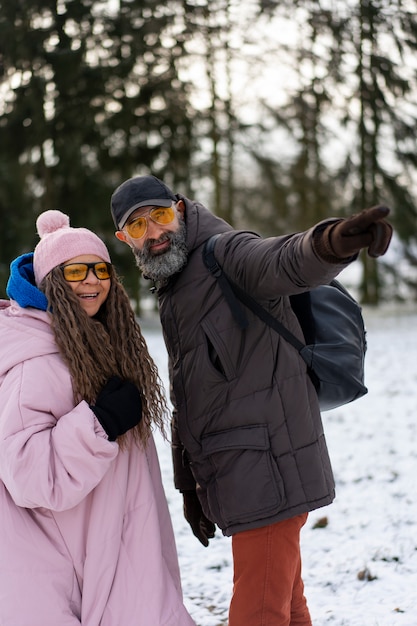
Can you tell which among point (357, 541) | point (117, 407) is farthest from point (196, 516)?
point (357, 541)

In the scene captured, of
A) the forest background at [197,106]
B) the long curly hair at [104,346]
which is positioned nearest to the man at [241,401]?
the long curly hair at [104,346]

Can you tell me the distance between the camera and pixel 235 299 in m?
2.46

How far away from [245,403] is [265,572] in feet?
2.00

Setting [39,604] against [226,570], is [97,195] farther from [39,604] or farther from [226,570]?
[39,604]

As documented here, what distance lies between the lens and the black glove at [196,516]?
3.07 m

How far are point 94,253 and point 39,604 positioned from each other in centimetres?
121

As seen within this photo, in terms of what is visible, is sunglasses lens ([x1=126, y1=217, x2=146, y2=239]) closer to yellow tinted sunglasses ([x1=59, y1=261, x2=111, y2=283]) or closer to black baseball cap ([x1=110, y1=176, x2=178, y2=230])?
black baseball cap ([x1=110, y1=176, x2=178, y2=230])

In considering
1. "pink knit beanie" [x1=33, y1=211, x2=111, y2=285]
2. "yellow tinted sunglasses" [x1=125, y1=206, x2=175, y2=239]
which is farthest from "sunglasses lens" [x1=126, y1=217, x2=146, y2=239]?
"pink knit beanie" [x1=33, y1=211, x2=111, y2=285]

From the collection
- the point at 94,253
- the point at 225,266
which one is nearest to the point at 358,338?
the point at 225,266

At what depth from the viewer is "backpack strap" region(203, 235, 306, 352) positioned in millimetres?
2461

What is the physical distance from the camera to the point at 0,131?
1572 centimetres

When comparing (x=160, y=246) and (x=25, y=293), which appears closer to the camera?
(x=25, y=293)

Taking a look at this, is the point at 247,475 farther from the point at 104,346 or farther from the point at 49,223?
the point at 49,223

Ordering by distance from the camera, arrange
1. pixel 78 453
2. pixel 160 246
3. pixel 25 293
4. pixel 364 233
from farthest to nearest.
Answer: pixel 160 246, pixel 25 293, pixel 78 453, pixel 364 233
